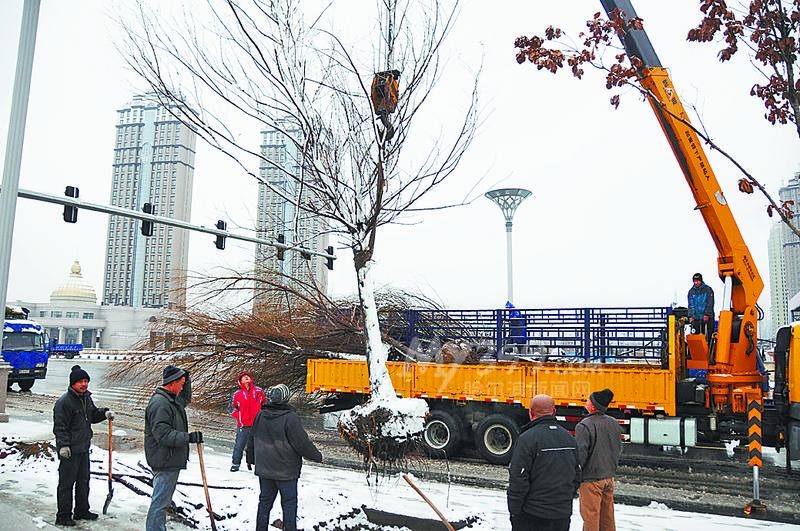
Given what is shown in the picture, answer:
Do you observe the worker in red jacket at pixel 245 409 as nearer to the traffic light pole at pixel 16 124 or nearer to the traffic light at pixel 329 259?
the traffic light pole at pixel 16 124

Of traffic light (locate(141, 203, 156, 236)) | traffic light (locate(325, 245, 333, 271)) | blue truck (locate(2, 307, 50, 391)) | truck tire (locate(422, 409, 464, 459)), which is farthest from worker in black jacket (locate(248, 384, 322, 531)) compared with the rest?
blue truck (locate(2, 307, 50, 391))

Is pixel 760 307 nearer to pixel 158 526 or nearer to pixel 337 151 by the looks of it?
pixel 337 151

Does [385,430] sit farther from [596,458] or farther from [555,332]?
[555,332]

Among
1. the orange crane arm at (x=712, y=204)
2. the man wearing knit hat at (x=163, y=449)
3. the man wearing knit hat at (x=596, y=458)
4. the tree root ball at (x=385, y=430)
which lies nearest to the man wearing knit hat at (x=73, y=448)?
the man wearing knit hat at (x=163, y=449)

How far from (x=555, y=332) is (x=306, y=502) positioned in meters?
7.05

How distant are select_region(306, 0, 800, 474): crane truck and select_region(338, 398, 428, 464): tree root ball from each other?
14.3 feet

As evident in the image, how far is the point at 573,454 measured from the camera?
15.4ft

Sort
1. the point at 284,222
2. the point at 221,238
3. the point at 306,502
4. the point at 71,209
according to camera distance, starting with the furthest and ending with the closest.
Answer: the point at 221,238 < the point at 71,209 < the point at 284,222 < the point at 306,502

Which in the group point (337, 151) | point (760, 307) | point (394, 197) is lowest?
point (760, 307)

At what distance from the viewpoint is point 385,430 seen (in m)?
7.15

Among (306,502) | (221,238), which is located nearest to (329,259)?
(221,238)

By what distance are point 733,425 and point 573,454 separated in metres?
7.13

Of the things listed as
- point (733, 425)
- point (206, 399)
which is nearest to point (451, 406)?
point (733, 425)

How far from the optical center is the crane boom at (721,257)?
10.4 metres
